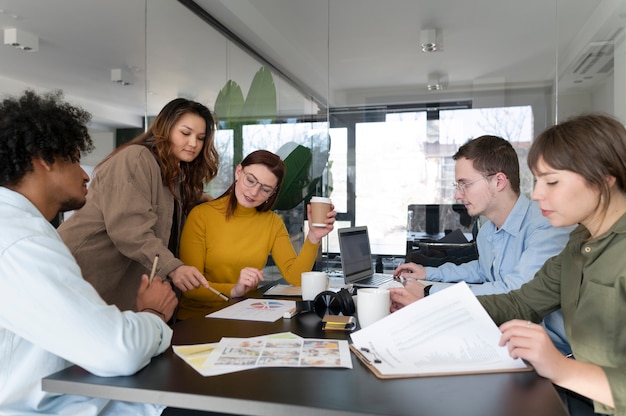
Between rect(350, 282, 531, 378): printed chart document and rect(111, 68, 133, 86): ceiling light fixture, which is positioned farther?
rect(111, 68, 133, 86): ceiling light fixture

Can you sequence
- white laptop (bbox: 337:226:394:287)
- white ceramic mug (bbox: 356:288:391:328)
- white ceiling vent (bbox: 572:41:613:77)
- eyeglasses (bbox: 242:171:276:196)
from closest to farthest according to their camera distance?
white ceramic mug (bbox: 356:288:391:328), eyeglasses (bbox: 242:171:276:196), white laptop (bbox: 337:226:394:287), white ceiling vent (bbox: 572:41:613:77)

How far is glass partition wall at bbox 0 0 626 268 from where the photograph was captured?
4141 mm

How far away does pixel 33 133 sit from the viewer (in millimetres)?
1160

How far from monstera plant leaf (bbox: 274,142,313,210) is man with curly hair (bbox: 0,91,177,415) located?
10.7 ft

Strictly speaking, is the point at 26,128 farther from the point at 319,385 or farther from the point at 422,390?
the point at 422,390

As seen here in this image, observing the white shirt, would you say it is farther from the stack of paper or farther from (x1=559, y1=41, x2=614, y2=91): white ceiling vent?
(x1=559, y1=41, x2=614, y2=91): white ceiling vent

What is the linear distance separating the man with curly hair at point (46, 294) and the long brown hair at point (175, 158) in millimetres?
913

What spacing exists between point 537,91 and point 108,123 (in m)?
3.56

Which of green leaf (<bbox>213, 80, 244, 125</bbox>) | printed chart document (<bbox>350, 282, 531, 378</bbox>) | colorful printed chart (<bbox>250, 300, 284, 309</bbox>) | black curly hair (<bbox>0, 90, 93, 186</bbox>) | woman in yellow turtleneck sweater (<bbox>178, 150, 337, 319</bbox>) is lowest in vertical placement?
colorful printed chart (<bbox>250, 300, 284, 309</bbox>)

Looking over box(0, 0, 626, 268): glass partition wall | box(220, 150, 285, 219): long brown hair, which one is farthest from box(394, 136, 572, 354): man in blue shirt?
box(0, 0, 626, 268): glass partition wall

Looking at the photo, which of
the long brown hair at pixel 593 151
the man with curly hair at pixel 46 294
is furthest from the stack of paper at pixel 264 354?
the long brown hair at pixel 593 151

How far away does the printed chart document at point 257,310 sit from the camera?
1.55 meters

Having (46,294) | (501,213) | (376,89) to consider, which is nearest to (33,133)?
(46,294)

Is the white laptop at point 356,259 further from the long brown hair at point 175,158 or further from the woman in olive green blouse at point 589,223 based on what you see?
the woman in olive green blouse at point 589,223
